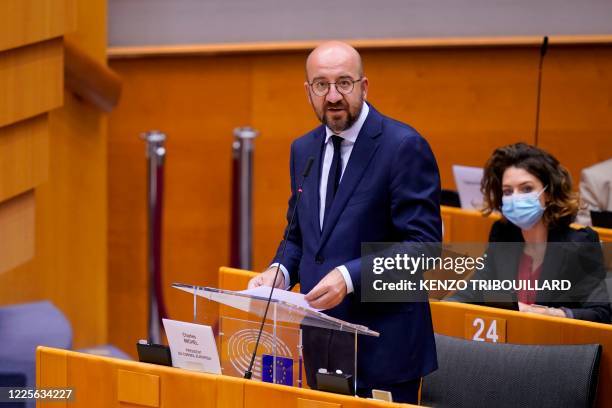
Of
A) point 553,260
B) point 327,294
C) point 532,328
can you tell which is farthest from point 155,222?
point 327,294

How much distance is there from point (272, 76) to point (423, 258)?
3239mm

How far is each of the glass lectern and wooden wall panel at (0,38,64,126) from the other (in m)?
1.53

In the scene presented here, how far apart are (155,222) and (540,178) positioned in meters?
2.36

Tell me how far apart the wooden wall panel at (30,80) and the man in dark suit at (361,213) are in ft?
4.94

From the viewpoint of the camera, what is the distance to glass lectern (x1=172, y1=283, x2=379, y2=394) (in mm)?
2127

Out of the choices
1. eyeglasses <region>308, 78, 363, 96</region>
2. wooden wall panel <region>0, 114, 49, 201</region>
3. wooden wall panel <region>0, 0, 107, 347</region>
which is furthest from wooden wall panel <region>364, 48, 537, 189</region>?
eyeglasses <region>308, 78, 363, 96</region>

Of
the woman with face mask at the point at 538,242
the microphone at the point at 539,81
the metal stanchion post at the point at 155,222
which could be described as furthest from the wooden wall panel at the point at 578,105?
the woman with face mask at the point at 538,242

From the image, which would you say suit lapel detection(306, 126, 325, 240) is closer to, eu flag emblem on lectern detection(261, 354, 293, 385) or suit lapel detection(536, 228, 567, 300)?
eu flag emblem on lectern detection(261, 354, 293, 385)

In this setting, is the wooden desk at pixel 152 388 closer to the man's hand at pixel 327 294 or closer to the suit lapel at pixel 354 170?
the man's hand at pixel 327 294

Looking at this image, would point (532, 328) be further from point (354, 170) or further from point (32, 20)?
point (32, 20)

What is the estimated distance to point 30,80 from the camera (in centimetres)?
368

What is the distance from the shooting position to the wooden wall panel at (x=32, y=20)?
347 cm

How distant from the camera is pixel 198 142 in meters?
5.52

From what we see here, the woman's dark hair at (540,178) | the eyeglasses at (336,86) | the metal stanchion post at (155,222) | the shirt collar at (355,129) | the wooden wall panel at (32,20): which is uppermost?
the wooden wall panel at (32,20)
